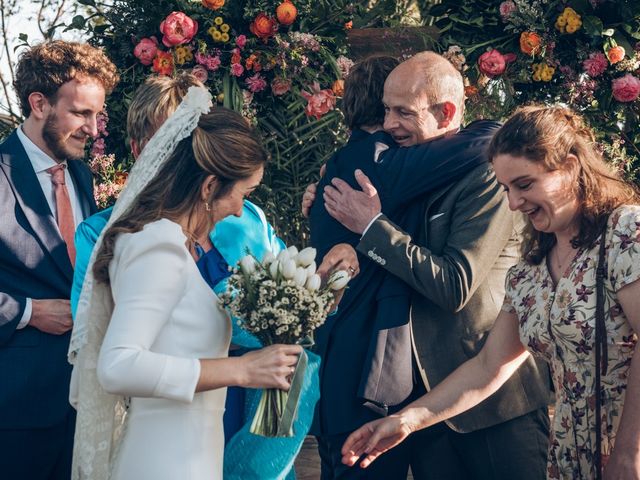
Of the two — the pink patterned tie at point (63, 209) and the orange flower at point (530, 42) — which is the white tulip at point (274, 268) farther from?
the orange flower at point (530, 42)

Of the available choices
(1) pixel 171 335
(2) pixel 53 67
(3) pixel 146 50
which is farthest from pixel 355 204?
(3) pixel 146 50

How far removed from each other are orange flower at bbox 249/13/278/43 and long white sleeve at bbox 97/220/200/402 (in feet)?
6.67

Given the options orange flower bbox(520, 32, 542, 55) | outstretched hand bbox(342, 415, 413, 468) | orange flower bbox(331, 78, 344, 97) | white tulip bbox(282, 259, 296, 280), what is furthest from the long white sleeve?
orange flower bbox(520, 32, 542, 55)

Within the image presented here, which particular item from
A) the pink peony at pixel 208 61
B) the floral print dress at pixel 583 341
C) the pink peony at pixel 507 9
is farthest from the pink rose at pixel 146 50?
the floral print dress at pixel 583 341

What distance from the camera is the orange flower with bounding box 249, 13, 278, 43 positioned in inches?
166

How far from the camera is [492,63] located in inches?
156

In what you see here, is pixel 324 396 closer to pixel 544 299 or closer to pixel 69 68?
pixel 544 299

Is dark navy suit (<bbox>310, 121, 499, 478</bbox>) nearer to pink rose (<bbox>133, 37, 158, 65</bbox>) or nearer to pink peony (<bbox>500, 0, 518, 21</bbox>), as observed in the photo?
pink peony (<bbox>500, 0, 518, 21</bbox>)

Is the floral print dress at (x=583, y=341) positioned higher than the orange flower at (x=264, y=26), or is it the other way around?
the orange flower at (x=264, y=26)

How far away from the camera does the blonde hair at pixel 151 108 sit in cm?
331

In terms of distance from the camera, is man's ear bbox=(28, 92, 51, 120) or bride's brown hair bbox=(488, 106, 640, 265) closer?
bride's brown hair bbox=(488, 106, 640, 265)

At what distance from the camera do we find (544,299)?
2.73 meters

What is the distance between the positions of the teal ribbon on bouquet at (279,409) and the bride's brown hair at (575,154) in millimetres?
848

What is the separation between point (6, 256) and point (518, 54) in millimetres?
Result: 2212
